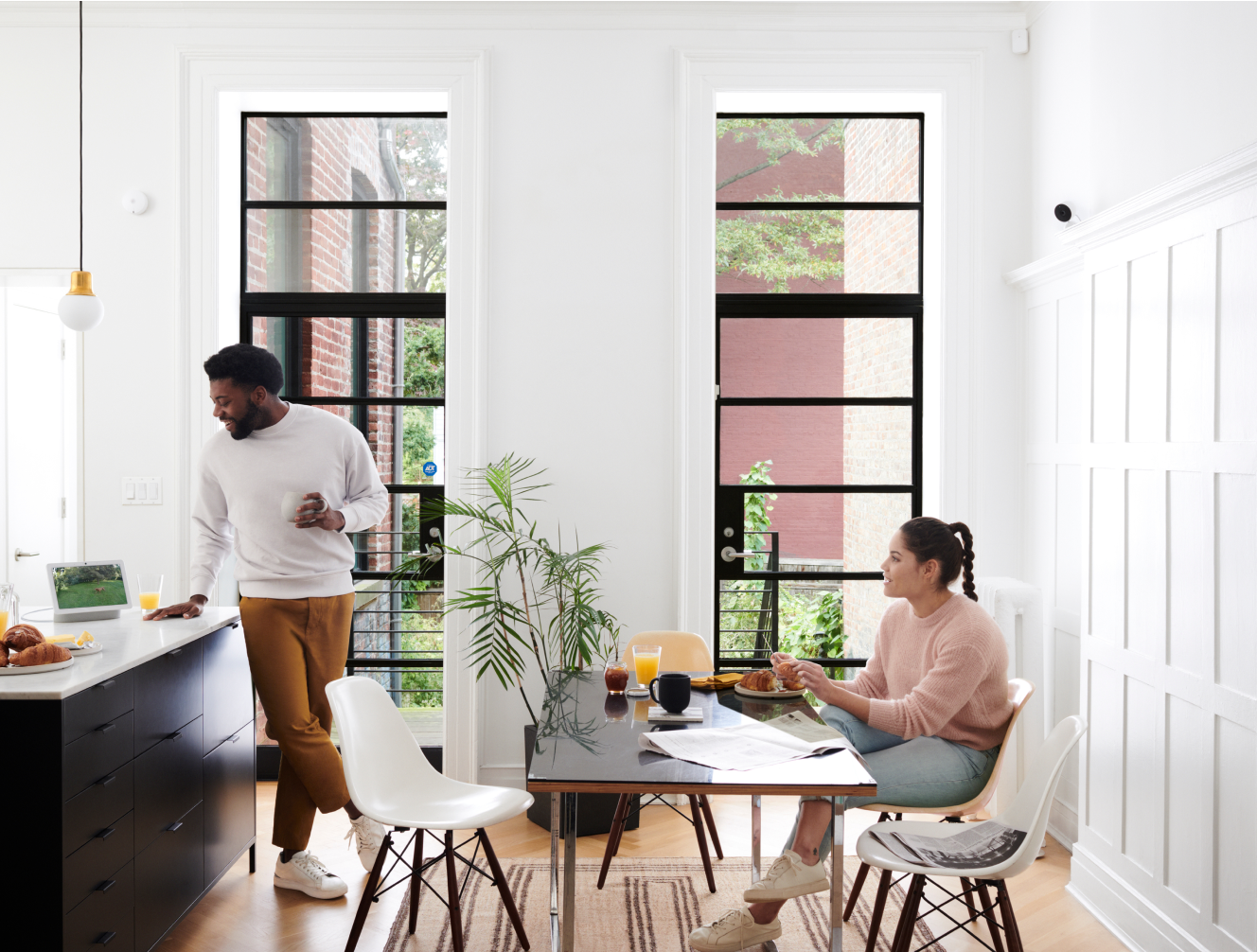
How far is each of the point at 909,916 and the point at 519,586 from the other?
6.84 ft

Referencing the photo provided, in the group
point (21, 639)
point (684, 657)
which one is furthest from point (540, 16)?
point (21, 639)

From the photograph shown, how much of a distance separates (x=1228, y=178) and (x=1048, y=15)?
1.74m

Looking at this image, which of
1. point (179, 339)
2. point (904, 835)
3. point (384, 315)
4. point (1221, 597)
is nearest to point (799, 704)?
point (904, 835)

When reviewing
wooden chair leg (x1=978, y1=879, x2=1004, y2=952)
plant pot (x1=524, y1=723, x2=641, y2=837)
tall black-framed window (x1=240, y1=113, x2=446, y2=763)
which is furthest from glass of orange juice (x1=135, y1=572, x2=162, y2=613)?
wooden chair leg (x1=978, y1=879, x2=1004, y2=952)

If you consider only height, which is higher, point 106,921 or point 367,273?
point 367,273

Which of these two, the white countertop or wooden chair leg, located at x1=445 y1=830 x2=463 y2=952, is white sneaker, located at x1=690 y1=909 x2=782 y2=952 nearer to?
wooden chair leg, located at x1=445 y1=830 x2=463 y2=952

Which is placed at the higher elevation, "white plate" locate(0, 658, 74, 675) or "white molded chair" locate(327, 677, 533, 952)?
"white plate" locate(0, 658, 74, 675)

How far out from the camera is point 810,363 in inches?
159

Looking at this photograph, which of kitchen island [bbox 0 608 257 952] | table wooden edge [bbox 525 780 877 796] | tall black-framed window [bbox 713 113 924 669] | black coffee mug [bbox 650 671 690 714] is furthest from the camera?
tall black-framed window [bbox 713 113 924 669]

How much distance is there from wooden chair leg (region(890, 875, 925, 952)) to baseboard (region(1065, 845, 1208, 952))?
2.80ft

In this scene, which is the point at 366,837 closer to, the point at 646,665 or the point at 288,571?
the point at 288,571

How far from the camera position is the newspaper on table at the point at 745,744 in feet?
6.42

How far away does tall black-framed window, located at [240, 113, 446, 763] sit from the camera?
4043 mm

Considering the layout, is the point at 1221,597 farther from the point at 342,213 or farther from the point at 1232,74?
the point at 342,213
